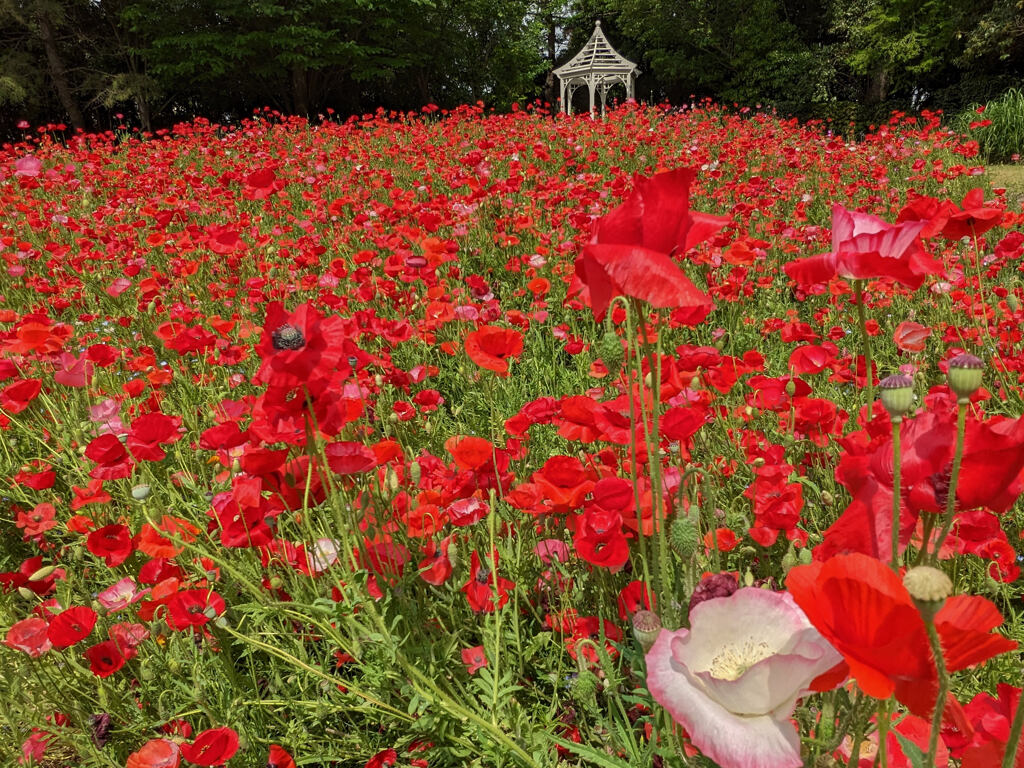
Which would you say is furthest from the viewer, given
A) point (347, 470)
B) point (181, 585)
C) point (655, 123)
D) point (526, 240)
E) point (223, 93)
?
point (223, 93)

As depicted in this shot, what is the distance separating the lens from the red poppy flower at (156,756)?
1.15 meters

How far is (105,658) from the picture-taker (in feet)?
4.68

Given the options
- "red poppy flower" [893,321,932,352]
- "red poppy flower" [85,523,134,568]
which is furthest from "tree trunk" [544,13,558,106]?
"red poppy flower" [85,523,134,568]

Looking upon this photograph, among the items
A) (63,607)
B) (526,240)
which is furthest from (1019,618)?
(526,240)

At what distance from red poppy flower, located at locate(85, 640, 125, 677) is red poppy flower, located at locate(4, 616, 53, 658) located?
0.28ft

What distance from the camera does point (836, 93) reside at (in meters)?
19.7

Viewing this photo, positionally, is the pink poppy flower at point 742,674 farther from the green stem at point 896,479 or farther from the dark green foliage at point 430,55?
the dark green foliage at point 430,55

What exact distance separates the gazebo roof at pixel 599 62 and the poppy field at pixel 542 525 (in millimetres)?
14008

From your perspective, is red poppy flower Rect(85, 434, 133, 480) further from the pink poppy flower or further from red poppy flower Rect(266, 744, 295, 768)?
the pink poppy flower

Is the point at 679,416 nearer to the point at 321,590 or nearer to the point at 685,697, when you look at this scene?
the point at 685,697

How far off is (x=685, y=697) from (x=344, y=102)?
846 inches

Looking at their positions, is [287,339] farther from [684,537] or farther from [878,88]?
[878,88]

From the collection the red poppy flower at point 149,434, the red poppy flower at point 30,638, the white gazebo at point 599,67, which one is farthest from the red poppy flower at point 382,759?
the white gazebo at point 599,67

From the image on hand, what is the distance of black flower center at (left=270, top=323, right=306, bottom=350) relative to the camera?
3.52ft
